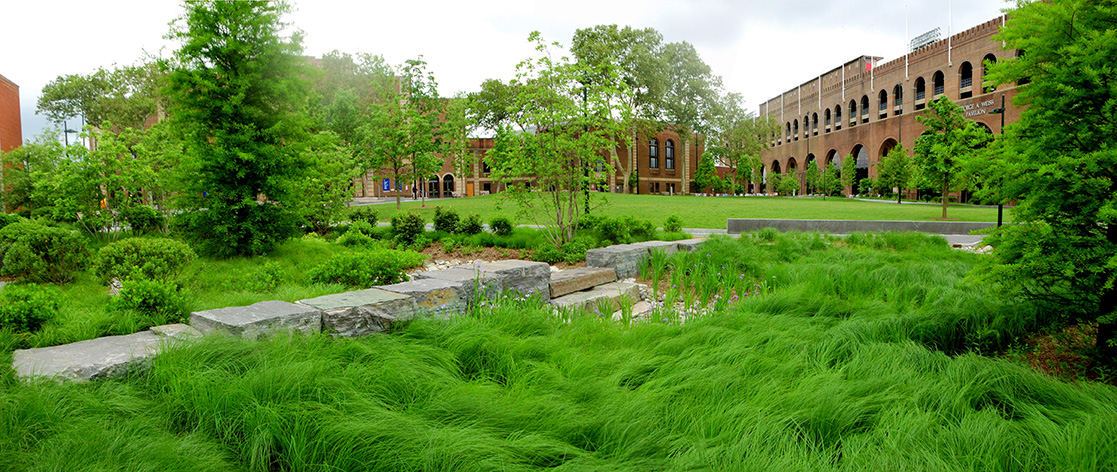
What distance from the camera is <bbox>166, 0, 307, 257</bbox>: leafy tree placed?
29.7ft

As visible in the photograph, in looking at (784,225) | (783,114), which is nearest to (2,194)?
(784,225)

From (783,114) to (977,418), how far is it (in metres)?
74.0

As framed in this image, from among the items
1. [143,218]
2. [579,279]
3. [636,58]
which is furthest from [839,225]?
[636,58]

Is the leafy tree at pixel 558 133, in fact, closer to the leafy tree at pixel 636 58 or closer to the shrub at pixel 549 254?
the shrub at pixel 549 254

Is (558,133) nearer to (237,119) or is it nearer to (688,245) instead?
(688,245)

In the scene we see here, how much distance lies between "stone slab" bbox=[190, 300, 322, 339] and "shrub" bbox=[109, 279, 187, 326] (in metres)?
0.63

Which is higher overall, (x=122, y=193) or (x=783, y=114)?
(x=783, y=114)

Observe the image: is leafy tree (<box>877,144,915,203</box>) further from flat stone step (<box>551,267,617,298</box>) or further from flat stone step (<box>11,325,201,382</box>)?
flat stone step (<box>11,325,201,382</box>)

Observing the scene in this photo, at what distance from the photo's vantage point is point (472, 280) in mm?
5020

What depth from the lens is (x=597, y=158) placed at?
8891mm

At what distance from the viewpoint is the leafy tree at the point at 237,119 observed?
905 centimetres

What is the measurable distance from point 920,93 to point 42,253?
55.1 metres

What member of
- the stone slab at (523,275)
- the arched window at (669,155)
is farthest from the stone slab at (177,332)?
the arched window at (669,155)

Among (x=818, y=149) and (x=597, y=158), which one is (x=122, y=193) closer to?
(x=597, y=158)
